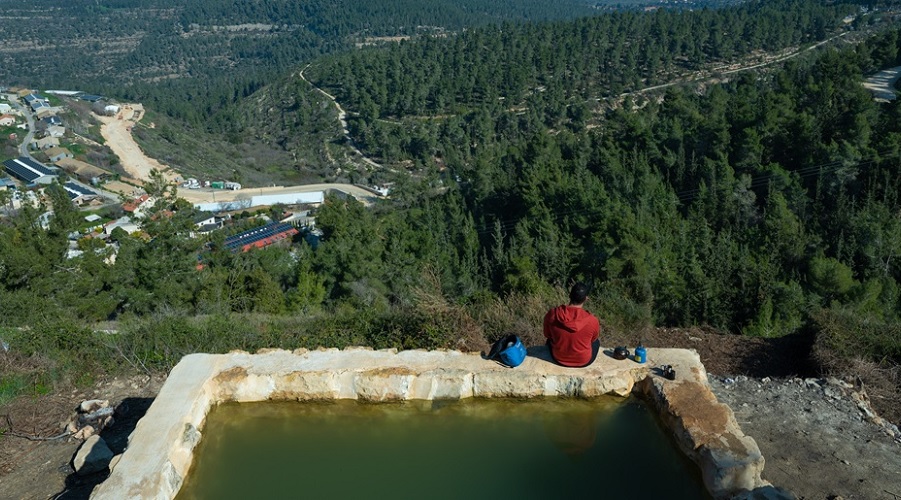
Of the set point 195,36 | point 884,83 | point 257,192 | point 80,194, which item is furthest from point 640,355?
point 195,36

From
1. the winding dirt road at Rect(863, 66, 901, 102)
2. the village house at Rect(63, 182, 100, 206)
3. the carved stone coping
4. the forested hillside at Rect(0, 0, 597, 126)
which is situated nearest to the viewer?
the carved stone coping

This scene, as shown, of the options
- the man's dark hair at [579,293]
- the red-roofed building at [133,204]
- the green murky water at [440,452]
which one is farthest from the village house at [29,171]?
the man's dark hair at [579,293]

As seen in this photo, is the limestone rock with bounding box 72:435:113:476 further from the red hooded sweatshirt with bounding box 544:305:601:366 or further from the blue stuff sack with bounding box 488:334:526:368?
the red hooded sweatshirt with bounding box 544:305:601:366

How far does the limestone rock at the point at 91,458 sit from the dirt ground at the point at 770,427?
73 millimetres

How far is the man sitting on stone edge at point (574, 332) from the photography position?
624cm

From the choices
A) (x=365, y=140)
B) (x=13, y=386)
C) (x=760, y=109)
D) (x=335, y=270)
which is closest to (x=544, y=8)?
(x=365, y=140)

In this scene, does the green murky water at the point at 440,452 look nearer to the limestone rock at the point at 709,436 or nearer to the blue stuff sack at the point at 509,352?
the limestone rock at the point at 709,436

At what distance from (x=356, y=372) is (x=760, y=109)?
27.0 m

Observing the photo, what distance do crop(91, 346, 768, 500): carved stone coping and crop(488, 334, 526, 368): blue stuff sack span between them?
0.26ft

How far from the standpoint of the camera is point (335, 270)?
18.1 meters

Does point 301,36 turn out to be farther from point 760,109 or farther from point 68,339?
point 68,339

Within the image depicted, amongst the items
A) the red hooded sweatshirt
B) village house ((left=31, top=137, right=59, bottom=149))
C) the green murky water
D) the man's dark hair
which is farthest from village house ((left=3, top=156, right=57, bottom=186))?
the man's dark hair

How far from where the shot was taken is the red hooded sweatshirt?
20.5 ft

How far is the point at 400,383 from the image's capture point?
21.1 feet
